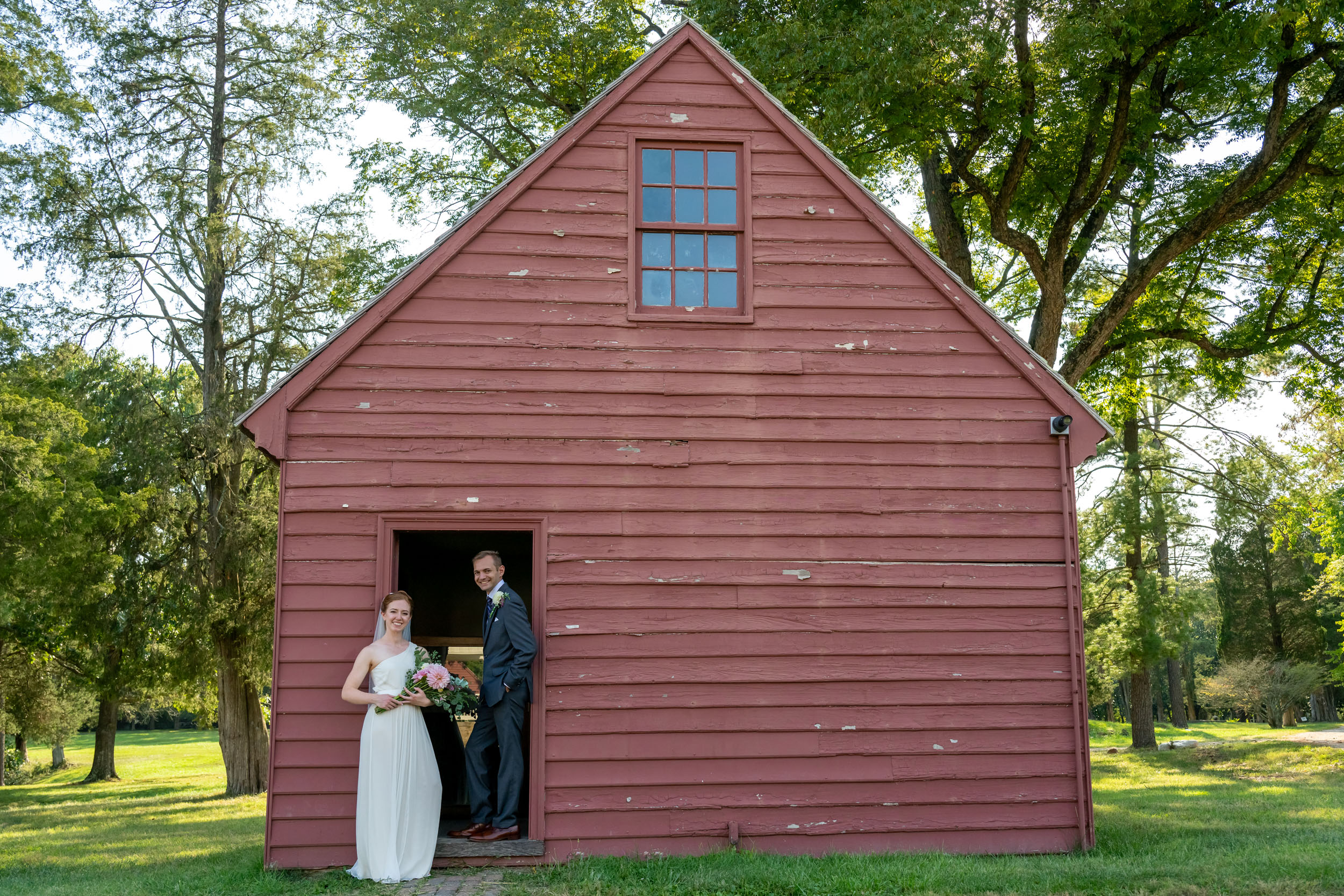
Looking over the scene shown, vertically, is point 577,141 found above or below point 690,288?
above

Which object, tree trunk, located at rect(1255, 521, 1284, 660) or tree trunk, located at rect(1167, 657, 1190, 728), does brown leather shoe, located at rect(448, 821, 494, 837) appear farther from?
tree trunk, located at rect(1255, 521, 1284, 660)

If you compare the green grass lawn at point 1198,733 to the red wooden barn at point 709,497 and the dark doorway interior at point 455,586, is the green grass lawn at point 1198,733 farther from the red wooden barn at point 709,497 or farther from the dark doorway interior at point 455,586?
the red wooden barn at point 709,497

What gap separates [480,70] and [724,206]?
11250 mm

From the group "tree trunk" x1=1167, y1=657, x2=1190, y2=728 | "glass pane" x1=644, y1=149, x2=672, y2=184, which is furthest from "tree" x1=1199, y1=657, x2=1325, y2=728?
"glass pane" x1=644, y1=149, x2=672, y2=184

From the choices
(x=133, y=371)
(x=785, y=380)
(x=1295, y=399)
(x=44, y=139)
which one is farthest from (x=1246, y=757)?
(x=44, y=139)

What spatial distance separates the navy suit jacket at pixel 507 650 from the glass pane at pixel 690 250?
9.93 ft

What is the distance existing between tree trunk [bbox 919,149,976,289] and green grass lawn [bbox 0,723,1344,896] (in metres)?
8.77

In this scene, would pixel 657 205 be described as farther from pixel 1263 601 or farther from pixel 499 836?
pixel 1263 601

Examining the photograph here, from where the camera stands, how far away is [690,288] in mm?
8234

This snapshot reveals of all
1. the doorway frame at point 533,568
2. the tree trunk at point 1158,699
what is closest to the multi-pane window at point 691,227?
the doorway frame at point 533,568

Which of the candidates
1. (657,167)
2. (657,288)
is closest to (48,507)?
(657,288)

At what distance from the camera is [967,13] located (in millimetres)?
12852

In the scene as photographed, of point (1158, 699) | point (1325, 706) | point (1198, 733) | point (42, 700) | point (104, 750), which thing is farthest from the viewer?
point (1158, 699)

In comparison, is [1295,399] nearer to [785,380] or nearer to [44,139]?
[785,380]
